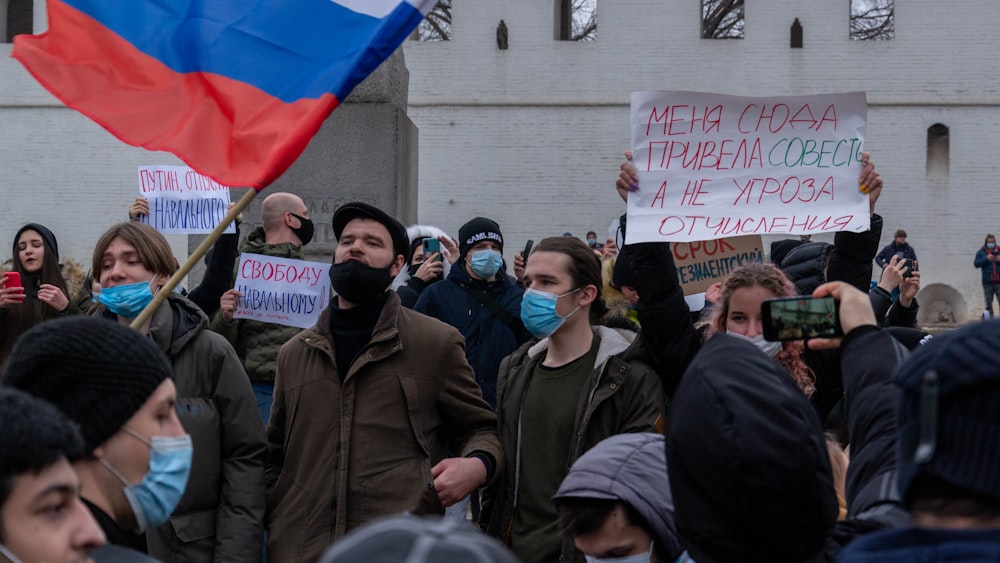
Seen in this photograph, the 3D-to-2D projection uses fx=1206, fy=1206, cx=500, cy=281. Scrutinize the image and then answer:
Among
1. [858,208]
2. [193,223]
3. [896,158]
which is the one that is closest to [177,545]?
[858,208]

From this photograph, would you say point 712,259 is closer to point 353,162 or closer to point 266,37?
point 266,37

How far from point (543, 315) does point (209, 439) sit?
1282 millimetres

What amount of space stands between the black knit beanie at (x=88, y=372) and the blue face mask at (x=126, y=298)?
6.22ft

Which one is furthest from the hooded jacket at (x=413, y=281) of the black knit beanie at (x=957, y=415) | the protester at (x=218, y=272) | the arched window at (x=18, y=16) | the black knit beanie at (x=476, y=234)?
the arched window at (x=18, y=16)

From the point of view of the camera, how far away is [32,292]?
6.04 m

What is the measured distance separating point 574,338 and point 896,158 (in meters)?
22.9

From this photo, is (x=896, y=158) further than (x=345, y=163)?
Yes

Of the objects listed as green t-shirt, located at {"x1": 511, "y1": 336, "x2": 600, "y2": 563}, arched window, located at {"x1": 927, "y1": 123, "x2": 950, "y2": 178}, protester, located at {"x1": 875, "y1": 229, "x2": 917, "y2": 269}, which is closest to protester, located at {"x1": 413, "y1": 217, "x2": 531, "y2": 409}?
green t-shirt, located at {"x1": 511, "y1": 336, "x2": 600, "y2": 563}

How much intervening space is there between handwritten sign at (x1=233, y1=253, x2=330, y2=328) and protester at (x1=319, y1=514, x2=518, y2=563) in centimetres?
478

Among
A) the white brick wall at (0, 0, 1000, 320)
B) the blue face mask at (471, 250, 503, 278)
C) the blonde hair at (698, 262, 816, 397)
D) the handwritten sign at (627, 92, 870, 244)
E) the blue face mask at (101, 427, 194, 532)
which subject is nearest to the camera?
the blue face mask at (101, 427, 194, 532)

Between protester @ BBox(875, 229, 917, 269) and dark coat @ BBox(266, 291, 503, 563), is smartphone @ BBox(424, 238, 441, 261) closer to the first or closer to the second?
dark coat @ BBox(266, 291, 503, 563)

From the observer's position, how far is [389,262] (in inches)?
174

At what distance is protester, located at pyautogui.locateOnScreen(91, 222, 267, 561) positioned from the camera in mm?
4078

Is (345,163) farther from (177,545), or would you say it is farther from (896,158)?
(896,158)
